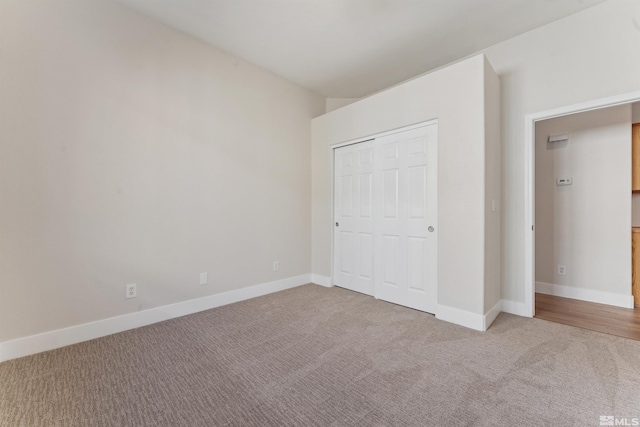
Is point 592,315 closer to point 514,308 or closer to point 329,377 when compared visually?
point 514,308

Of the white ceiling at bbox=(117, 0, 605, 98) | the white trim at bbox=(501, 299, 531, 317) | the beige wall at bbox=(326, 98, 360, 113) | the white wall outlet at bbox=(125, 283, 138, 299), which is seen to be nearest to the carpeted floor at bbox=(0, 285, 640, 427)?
the white trim at bbox=(501, 299, 531, 317)

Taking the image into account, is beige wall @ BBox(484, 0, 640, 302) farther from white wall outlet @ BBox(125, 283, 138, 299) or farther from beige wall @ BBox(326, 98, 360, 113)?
white wall outlet @ BBox(125, 283, 138, 299)

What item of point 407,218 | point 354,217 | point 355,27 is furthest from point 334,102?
point 407,218

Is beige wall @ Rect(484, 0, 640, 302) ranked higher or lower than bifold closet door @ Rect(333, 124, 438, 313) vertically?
higher

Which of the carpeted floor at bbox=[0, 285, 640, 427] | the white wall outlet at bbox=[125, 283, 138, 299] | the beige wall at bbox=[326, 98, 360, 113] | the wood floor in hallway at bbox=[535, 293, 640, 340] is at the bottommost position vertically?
the carpeted floor at bbox=[0, 285, 640, 427]

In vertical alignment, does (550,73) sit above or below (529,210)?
above

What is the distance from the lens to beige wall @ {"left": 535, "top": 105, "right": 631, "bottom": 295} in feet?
10.6

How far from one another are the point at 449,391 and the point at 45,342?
3.11 m

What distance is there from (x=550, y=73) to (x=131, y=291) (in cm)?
478

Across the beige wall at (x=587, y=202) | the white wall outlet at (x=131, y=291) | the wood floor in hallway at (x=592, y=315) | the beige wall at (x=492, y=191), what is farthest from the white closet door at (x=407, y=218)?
the white wall outlet at (x=131, y=291)

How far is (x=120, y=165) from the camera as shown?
2.60 m

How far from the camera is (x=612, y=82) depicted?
247 cm

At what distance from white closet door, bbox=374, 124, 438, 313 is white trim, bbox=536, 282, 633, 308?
2.03 meters

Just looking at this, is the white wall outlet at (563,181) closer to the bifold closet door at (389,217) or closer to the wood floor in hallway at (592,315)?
the wood floor in hallway at (592,315)
